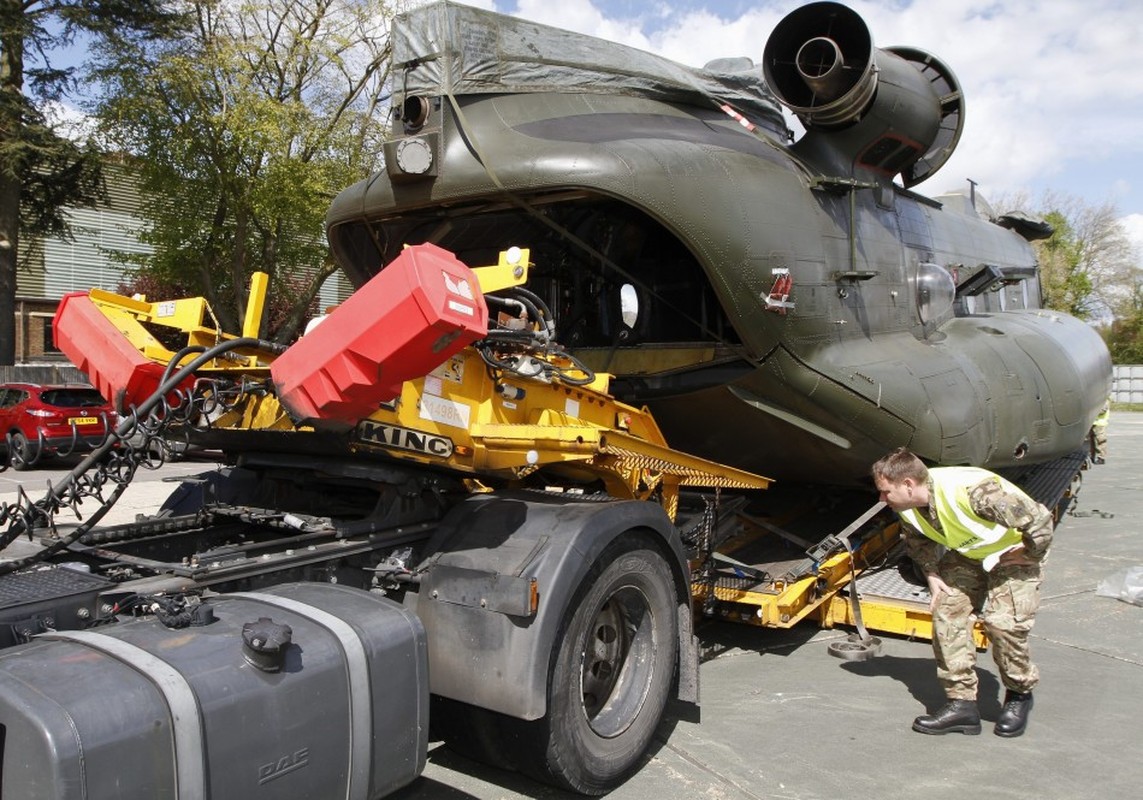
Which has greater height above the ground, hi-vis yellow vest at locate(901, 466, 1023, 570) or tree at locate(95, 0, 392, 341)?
tree at locate(95, 0, 392, 341)

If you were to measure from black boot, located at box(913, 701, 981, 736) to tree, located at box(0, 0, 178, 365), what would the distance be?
19965mm

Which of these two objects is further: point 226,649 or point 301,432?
point 301,432

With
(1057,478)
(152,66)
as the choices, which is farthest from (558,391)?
(152,66)

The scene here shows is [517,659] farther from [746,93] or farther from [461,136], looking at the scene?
[746,93]

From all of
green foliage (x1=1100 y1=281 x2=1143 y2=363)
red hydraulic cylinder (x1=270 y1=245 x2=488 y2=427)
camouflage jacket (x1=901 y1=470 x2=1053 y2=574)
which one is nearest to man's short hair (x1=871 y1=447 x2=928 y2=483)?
camouflage jacket (x1=901 y1=470 x2=1053 y2=574)

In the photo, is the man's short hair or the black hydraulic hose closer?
the black hydraulic hose

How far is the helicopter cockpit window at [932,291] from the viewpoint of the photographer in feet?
20.6

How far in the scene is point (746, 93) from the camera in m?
5.57

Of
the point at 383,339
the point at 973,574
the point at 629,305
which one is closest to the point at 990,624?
the point at 973,574

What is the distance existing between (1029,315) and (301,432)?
654 centimetres

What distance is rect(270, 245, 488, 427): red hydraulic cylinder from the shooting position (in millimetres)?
2951

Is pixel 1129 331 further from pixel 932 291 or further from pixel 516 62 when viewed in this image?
pixel 516 62

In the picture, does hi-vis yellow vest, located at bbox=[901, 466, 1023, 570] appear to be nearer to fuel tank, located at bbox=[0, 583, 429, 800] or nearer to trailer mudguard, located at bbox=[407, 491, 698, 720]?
trailer mudguard, located at bbox=[407, 491, 698, 720]

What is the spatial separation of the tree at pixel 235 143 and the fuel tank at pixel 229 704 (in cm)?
1521
